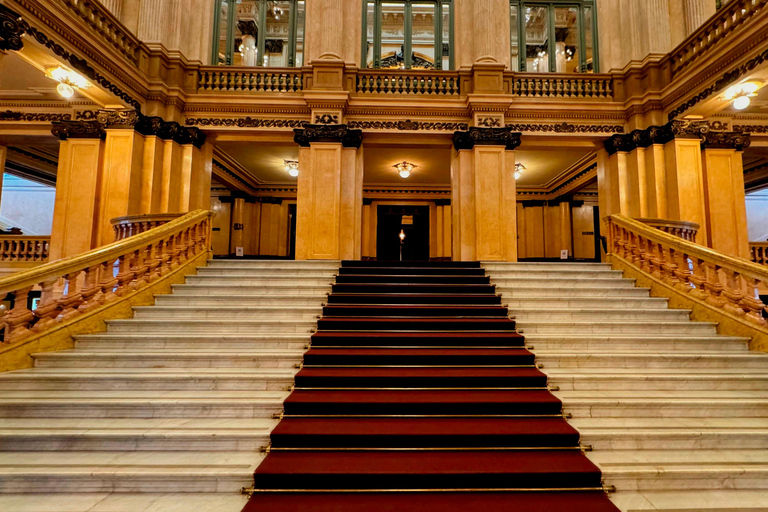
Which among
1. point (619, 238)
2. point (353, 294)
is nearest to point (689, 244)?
point (619, 238)

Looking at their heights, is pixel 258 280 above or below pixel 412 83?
below

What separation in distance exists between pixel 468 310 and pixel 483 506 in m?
2.81

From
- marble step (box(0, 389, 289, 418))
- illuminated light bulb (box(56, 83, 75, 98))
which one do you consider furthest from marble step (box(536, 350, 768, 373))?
illuminated light bulb (box(56, 83, 75, 98))

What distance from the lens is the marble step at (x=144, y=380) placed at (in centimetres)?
335

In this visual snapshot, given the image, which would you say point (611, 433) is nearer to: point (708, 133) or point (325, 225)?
point (325, 225)

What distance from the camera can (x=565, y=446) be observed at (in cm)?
280

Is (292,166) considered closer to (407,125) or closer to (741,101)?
(407,125)

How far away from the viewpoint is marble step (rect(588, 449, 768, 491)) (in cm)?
254

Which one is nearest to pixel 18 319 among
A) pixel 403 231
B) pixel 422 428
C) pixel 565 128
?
pixel 422 428

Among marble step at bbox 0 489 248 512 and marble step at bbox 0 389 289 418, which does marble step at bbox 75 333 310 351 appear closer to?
marble step at bbox 0 389 289 418

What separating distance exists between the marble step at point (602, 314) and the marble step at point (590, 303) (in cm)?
17

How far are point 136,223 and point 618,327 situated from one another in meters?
7.12

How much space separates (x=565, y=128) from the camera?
8.70 metres

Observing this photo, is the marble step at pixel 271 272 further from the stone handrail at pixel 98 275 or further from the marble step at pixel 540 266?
the marble step at pixel 540 266
